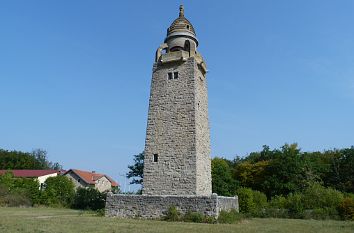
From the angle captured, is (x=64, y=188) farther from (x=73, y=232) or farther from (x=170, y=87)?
(x=73, y=232)

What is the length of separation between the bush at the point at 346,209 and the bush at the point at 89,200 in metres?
19.4

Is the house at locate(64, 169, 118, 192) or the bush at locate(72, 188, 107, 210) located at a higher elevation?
the house at locate(64, 169, 118, 192)

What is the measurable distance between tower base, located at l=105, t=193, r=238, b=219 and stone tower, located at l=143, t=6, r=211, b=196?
133 cm

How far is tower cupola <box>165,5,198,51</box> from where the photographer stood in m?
21.4

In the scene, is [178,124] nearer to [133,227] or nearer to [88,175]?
[133,227]

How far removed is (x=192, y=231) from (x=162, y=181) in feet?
23.4

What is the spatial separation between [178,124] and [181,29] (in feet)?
20.7

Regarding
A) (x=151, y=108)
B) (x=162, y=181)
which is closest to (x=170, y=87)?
(x=151, y=108)

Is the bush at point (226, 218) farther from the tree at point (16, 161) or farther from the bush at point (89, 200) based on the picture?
the tree at point (16, 161)

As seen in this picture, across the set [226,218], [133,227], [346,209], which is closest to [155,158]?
[226,218]

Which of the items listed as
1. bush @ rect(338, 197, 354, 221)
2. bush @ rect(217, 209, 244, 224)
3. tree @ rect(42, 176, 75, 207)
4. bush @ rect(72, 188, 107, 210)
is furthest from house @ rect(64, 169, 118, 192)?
bush @ rect(217, 209, 244, 224)

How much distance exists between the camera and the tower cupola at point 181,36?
843 inches

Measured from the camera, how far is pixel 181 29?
21438mm

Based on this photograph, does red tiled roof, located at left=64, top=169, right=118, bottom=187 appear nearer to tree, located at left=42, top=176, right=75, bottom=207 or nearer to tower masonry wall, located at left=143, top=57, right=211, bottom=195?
tree, located at left=42, top=176, right=75, bottom=207
